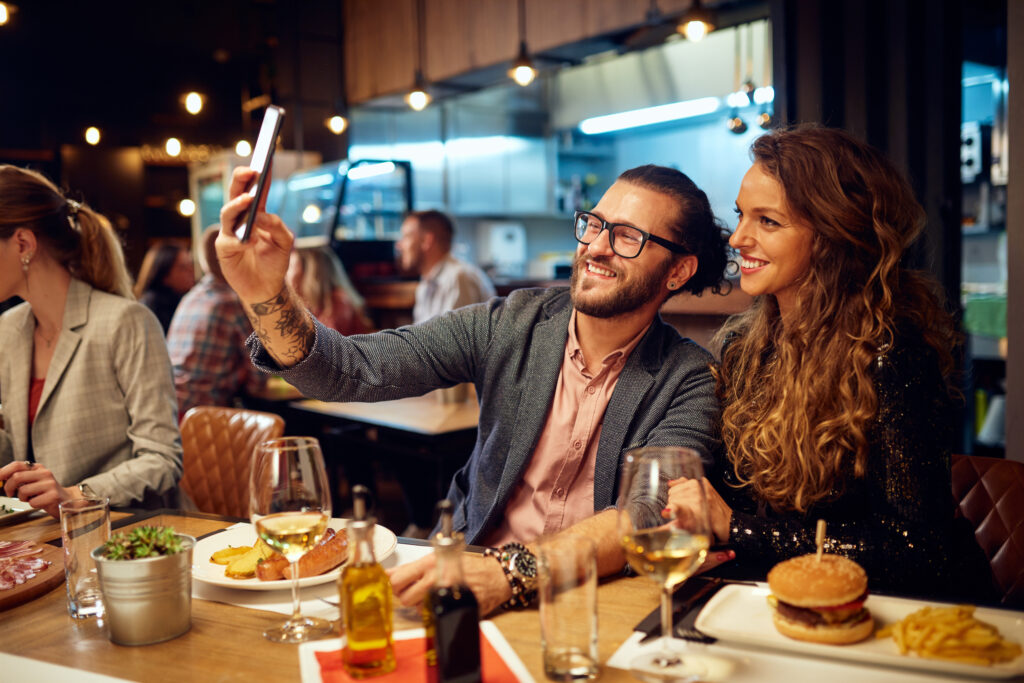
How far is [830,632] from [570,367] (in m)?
0.94

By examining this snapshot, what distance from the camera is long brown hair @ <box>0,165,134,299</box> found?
1989 millimetres

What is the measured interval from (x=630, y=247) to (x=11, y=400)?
155 cm

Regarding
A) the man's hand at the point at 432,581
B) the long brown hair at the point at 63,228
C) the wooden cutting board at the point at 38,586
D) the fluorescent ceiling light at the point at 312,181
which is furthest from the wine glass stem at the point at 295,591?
the fluorescent ceiling light at the point at 312,181

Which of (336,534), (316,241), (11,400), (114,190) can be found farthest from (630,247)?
(114,190)

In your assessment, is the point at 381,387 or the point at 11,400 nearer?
the point at 381,387

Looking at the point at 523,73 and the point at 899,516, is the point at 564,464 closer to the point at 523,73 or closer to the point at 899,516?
the point at 899,516

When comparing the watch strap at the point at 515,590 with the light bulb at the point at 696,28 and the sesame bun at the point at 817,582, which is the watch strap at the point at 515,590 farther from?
the light bulb at the point at 696,28

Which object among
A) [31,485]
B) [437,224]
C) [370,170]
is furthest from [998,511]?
[370,170]

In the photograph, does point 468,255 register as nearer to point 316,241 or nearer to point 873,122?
point 316,241

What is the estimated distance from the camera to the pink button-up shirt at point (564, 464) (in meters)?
1.76

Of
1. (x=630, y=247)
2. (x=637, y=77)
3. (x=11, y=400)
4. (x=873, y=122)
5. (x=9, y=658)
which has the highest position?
(x=637, y=77)

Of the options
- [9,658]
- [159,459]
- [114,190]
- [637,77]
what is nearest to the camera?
[9,658]

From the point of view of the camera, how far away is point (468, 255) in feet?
29.3

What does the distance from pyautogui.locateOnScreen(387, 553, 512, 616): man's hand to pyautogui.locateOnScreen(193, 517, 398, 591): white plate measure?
0.05 m
